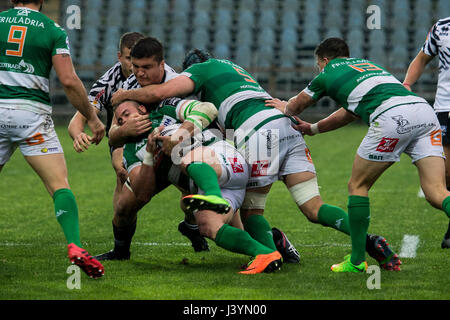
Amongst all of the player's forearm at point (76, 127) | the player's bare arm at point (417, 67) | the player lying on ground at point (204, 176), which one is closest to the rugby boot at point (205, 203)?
the player lying on ground at point (204, 176)

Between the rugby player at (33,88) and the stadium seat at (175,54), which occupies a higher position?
the rugby player at (33,88)

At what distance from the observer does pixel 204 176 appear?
4699 millimetres

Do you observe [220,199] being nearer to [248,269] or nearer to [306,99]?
[248,269]

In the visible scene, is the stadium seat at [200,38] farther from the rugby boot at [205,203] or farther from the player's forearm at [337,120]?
the rugby boot at [205,203]

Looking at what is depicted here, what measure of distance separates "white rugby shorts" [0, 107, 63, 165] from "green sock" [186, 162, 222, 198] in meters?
0.94

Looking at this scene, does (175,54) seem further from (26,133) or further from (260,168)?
(26,133)

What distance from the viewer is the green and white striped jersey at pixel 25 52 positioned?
478cm

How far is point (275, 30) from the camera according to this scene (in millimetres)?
23406

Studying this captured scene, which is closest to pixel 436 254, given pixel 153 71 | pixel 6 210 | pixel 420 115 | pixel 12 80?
pixel 420 115

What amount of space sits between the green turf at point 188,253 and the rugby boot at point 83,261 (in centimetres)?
10

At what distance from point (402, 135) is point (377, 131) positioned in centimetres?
16

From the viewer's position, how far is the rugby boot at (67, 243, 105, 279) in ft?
14.6

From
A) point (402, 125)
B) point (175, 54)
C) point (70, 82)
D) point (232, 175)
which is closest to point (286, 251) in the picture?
point (232, 175)

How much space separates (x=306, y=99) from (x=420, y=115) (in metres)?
0.79
